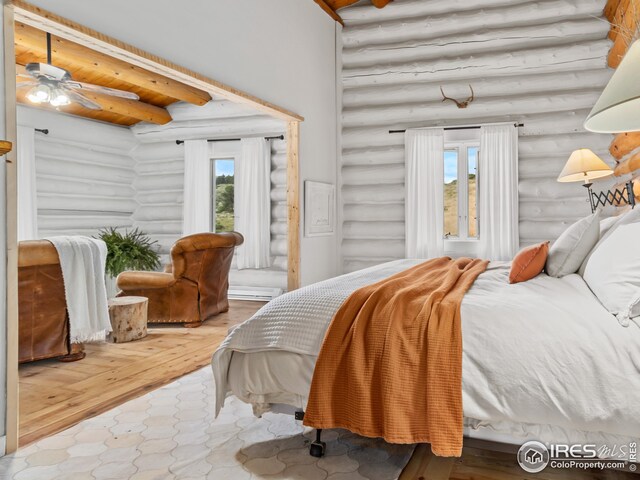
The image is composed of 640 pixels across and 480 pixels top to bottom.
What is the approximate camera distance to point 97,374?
11.1 feet

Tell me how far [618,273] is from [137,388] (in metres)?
2.75

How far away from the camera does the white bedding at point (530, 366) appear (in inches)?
66.8

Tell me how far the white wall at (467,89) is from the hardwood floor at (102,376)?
2.64m

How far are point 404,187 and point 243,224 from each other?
230cm

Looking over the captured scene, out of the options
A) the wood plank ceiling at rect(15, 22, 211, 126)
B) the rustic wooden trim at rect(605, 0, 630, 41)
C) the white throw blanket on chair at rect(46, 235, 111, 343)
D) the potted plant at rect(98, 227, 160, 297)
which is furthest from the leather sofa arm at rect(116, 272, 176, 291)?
the rustic wooden trim at rect(605, 0, 630, 41)

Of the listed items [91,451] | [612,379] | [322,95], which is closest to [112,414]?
[91,451]

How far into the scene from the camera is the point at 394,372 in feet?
6.10

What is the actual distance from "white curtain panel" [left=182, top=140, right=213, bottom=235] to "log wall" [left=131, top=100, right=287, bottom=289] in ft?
0.80

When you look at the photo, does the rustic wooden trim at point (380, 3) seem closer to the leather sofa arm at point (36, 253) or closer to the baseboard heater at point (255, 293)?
the baseboard heater at point (255, 293)

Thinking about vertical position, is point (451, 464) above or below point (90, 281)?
below

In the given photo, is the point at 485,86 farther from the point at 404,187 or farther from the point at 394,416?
the point at 394,416

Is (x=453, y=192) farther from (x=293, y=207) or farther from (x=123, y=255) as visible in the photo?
(x=123, y=255)

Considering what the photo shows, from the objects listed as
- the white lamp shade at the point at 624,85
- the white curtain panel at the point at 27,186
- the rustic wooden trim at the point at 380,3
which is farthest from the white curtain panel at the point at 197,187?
the white lamp shade at the point at 624,85

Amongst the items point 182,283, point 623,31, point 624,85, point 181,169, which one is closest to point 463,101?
point 623,31
